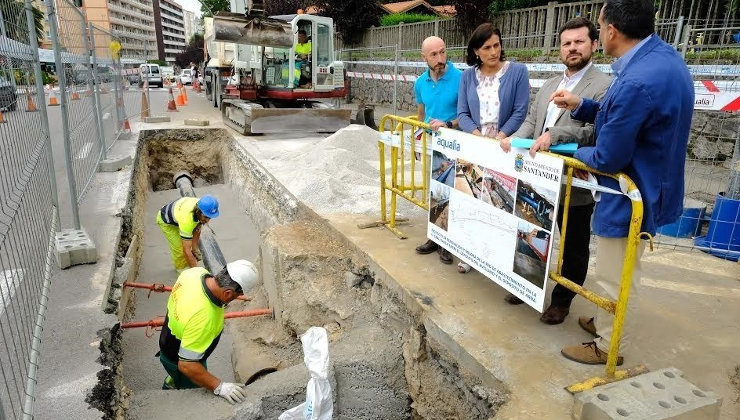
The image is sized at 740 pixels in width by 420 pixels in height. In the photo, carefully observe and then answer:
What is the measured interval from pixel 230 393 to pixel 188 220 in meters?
3.13

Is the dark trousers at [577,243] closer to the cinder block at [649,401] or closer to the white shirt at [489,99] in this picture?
the cinder block at [649,401]

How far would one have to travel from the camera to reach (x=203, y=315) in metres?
3.57

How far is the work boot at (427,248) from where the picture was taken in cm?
433

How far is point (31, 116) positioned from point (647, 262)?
5.10 metres

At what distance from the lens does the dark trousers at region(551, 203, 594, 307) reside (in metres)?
3.07

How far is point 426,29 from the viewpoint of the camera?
17.2 metres

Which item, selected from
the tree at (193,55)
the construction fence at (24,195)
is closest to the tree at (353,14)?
the construction fence at (24,195)

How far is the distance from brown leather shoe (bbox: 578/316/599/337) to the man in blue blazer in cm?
35

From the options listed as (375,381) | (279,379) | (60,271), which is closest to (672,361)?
(375,381)

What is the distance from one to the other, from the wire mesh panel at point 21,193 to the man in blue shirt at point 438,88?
289cm

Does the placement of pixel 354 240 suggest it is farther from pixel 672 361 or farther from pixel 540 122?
pixel 672 361

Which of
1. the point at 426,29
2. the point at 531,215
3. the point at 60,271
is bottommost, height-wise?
the point at 60,271

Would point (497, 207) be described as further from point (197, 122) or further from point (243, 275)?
point (197, 122)

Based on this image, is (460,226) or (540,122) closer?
(540,122)
